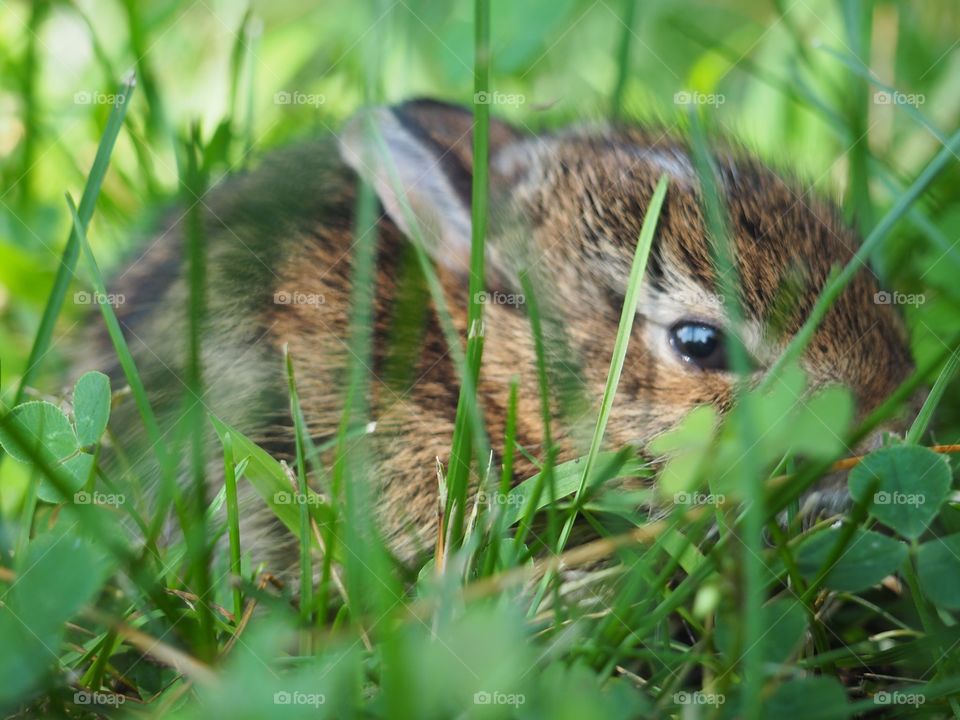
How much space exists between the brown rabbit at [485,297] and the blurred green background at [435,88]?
344 millimetres

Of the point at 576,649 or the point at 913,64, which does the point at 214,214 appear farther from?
the point at 913,64

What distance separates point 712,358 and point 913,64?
2.92 metres

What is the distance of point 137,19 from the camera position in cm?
422

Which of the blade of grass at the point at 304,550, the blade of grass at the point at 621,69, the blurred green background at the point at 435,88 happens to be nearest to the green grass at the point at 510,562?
the blade of grass at the point at 304,550

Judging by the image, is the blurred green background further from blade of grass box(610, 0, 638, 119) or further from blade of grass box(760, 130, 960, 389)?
blade of grass box(760, 130, 960, 389)

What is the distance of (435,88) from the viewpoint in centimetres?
560

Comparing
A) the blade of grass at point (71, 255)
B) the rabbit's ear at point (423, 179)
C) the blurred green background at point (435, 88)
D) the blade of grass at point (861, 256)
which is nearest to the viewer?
the blade of grass at point (861, 256)

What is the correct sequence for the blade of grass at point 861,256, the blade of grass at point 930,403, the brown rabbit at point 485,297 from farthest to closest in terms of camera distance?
the brown rabbit at point 485,297, the blade of grass at point 930,403, the blade of grass at point 861,256

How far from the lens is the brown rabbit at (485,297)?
300cm

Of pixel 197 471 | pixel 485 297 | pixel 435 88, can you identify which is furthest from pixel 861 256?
pixel 435 88

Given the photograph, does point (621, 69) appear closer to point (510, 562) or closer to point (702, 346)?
point (702, 346)

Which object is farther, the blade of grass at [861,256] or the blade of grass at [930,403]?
the blade of grass at [930,403]

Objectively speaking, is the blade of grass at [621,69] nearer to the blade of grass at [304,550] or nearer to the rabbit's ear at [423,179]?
the rabbit's ear at [423,179]

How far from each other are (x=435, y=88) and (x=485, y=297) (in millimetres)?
2638
